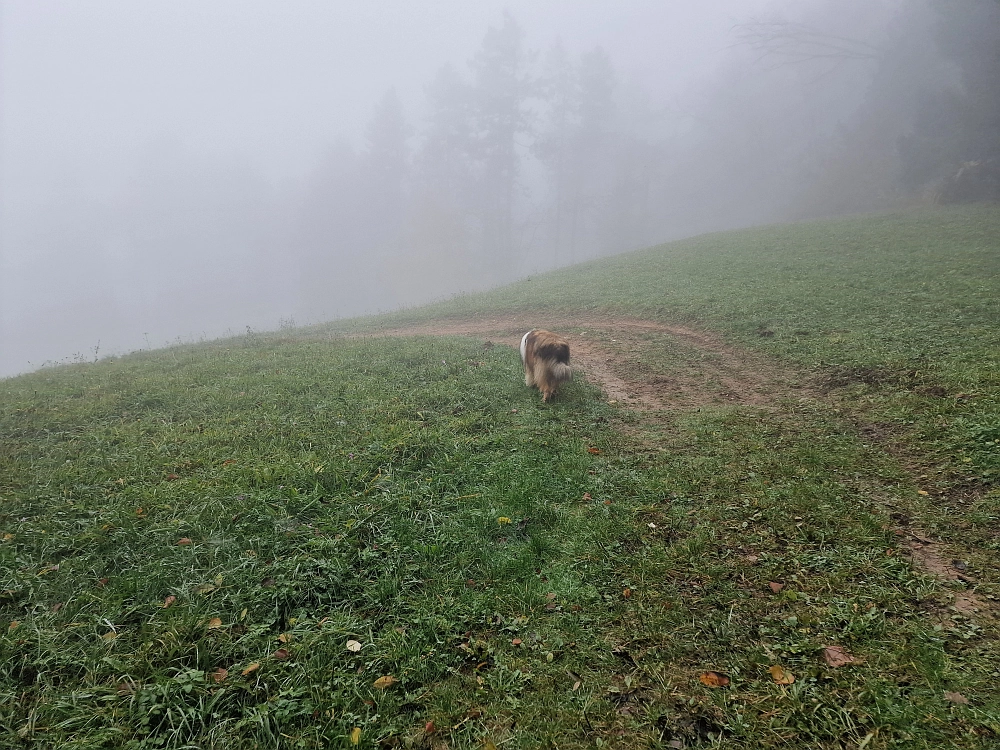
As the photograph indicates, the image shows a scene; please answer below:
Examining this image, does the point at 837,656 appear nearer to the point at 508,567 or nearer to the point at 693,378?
the point at 508,567

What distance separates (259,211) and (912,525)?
238 feet

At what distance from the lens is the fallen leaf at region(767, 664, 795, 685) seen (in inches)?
111

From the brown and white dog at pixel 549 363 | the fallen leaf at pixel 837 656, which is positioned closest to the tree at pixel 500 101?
the brown and white dog at pixel 549 363

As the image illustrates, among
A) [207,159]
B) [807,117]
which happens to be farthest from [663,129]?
[207,159]

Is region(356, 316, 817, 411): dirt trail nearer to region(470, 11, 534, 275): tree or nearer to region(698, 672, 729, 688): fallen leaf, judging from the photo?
region(698, 672, 729, 688): fallen leaf

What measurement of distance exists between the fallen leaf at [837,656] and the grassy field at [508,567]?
21 mm

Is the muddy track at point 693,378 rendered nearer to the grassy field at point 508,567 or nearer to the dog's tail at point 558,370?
the grassy field at point 508,567

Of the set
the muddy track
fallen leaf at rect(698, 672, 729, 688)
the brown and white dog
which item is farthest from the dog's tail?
fallen leaf at rect(698, 672, 729, 688)

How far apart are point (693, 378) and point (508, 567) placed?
6137 mm

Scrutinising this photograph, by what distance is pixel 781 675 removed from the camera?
2.86 metres

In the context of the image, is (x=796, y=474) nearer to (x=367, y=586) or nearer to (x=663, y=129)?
(x=367, y=586)

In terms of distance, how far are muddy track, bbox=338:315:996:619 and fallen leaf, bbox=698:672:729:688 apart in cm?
165

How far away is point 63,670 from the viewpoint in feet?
9.96

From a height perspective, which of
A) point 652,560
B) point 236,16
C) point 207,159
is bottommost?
point 652,560
